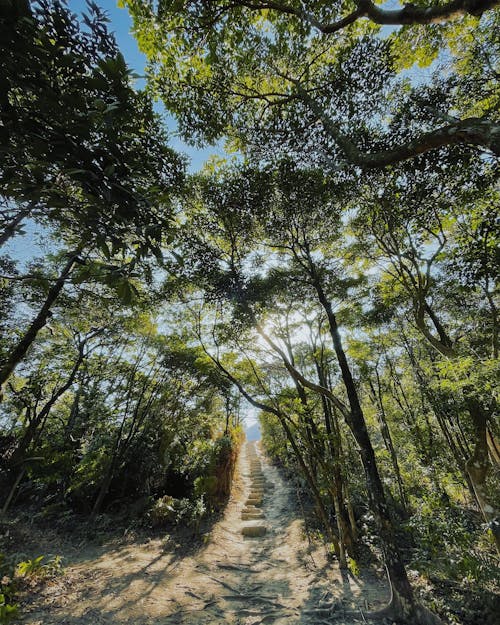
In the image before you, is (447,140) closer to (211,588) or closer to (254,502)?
(211,588)

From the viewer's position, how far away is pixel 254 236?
6.93m

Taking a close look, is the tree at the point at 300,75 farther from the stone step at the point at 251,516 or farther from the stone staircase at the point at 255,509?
the stone step at the point at 251,516

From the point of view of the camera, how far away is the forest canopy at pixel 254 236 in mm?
1695

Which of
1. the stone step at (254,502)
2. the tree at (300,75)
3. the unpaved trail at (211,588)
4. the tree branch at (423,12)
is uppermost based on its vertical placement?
the tree at (300,75)

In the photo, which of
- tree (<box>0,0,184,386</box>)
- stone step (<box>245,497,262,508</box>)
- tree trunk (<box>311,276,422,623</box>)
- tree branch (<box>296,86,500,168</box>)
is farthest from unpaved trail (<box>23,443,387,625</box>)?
tree branch (<box>296,86,500,168</box>)

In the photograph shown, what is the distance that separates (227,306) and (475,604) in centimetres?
727

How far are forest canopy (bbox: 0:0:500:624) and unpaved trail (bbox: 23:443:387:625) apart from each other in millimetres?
917

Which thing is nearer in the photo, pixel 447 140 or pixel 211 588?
pixel 447 140

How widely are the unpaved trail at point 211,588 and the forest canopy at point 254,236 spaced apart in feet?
3.01

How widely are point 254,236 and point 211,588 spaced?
309 inches

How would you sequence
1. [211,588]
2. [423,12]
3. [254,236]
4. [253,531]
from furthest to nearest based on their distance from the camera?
[253,531] < [254,236] < [211,588] < [423,12]

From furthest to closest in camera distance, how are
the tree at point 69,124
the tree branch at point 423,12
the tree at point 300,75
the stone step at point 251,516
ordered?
the stone step at point 251,516 → the tree at point 300,75 → the tree branch at point 423,12 → the tree at point 69,124

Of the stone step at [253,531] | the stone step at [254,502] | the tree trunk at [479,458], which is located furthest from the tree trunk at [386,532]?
the stone step at [254,502]

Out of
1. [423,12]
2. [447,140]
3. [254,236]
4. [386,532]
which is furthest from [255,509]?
[423,12]
